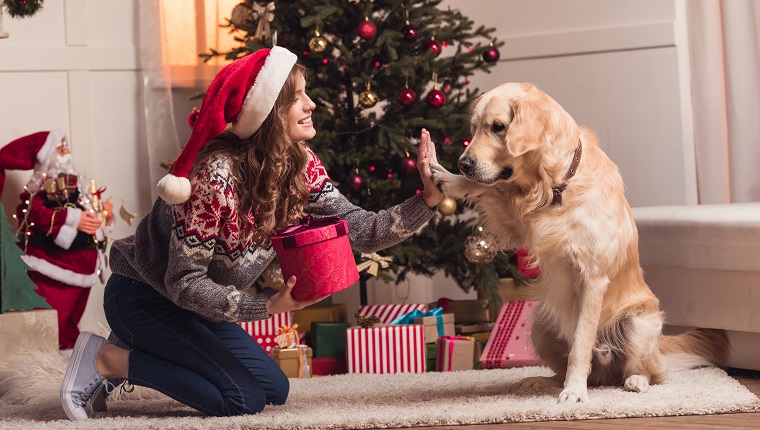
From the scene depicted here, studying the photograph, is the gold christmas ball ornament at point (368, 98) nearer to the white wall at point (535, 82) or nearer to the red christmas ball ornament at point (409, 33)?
the red christmas ball ornament at point (409, 33)

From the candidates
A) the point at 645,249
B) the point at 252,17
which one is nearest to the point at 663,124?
the point at 645,249

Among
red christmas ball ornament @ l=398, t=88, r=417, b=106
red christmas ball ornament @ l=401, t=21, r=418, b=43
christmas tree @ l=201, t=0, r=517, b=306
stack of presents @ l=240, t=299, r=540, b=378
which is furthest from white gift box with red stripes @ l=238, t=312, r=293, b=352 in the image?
red christmas ball ornament @ l=401, t=21, r=418, b=43

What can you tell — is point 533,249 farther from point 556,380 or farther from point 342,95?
point 342,95

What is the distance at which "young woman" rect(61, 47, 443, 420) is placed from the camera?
2.36 meters

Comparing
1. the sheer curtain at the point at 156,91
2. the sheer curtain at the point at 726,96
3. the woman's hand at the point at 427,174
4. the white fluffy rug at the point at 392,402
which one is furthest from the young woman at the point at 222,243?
the sheer curtain at the point at 726,96

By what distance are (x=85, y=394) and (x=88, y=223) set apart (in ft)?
4.41

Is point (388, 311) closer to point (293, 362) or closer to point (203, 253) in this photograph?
point (293, 362)

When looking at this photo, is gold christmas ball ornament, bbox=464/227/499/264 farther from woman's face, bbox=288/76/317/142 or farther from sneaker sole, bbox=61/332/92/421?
sneaker sole, bbox=61/332/92/421

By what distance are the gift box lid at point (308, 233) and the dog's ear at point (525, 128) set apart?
0.51 metres

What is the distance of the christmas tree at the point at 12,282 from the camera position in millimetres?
3338

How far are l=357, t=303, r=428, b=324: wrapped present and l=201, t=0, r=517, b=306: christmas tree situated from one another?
0.49ft

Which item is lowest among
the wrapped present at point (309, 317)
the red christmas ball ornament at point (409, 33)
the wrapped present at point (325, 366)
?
the wrapped present at point (325, 366)

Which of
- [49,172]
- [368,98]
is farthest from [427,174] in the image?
[49,172]

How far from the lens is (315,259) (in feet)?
7.38
